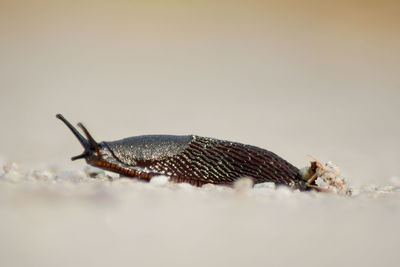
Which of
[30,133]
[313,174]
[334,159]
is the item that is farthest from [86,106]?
[313,174]

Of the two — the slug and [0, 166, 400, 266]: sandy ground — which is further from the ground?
the slug

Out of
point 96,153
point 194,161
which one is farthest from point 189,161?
point 96,153

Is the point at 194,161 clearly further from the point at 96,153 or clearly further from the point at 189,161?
the point at 96,153

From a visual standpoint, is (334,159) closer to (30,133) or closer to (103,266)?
(30,133)

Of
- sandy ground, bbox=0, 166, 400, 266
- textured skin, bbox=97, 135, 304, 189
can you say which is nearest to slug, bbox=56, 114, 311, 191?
textured skin, bbox=97, 135, 304, 189

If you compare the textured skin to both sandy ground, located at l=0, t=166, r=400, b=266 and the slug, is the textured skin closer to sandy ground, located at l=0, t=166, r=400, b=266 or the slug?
the slug

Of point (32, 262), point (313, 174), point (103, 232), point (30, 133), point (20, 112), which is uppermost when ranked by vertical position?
point (20, 112)

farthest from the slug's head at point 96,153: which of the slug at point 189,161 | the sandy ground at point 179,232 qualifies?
the sandy ground at point 179,232

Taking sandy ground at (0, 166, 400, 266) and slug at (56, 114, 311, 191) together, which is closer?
sandy ground at (0, 166, 400, 266)
